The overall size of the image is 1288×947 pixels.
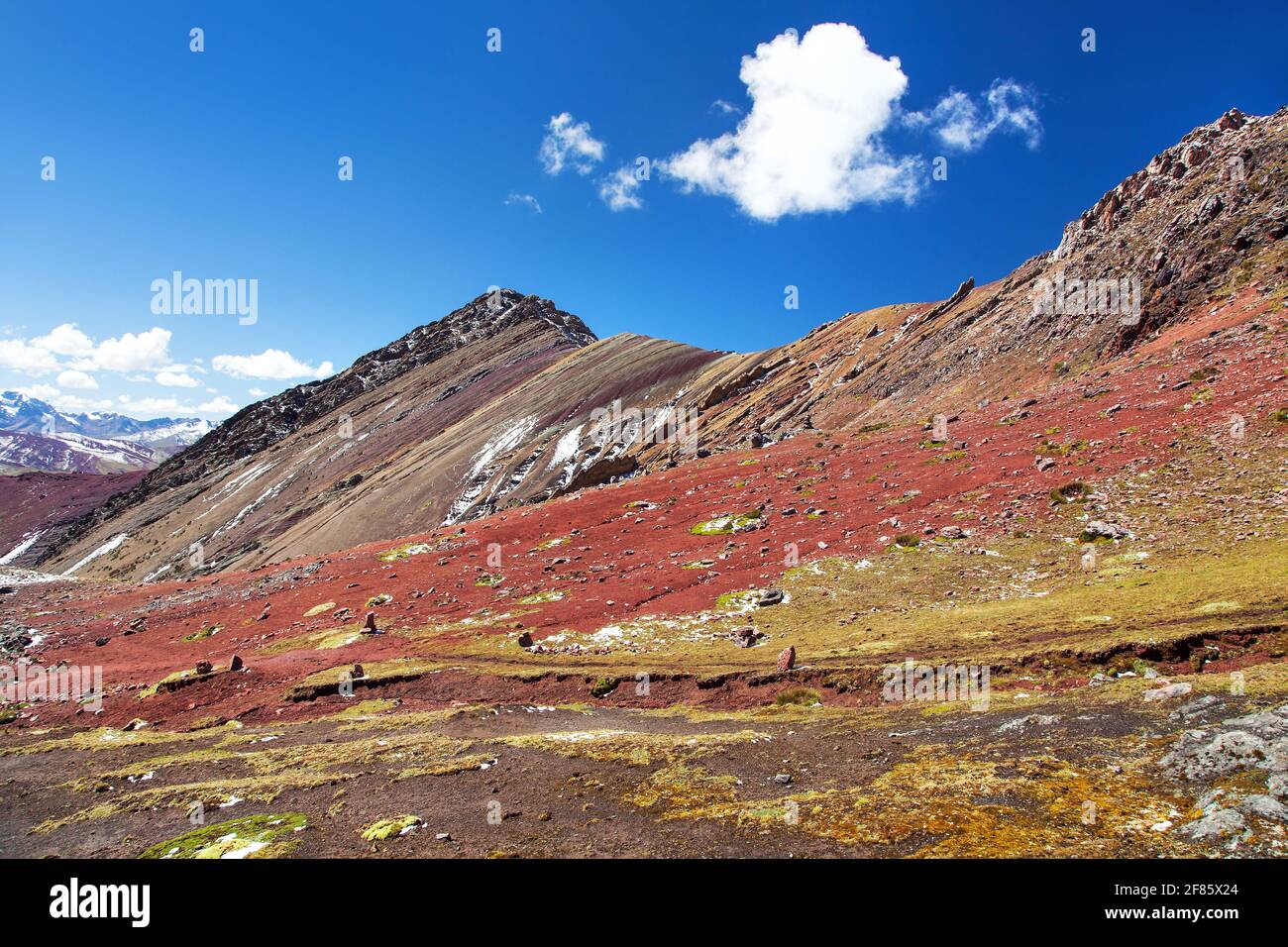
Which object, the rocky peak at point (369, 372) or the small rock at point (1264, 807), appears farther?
the rocky peak at point (369, 372)

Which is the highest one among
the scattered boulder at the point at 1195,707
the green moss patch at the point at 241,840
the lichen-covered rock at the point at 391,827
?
the scattered boulder at the point at 1195,707

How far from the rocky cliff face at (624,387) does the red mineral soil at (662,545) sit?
25.7 feet

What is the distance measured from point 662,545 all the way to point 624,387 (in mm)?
77055

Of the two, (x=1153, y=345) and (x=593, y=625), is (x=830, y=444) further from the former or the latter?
(x=593, y=625)

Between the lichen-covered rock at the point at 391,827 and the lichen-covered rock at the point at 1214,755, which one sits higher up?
the lichen-covered rock at the point at 1214,755

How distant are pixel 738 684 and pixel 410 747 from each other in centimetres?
881

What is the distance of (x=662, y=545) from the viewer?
34500 mm

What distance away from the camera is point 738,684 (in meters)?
17.3

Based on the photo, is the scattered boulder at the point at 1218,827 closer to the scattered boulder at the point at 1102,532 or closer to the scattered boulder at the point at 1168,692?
the scattered boulder at the point at 1168,692

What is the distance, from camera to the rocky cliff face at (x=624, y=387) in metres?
47.4

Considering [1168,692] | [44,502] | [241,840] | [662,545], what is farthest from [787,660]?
[44,502]

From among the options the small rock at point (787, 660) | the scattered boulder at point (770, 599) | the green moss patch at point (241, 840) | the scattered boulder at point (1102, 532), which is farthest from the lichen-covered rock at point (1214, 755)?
the scattered boulder at point (770, 599)
